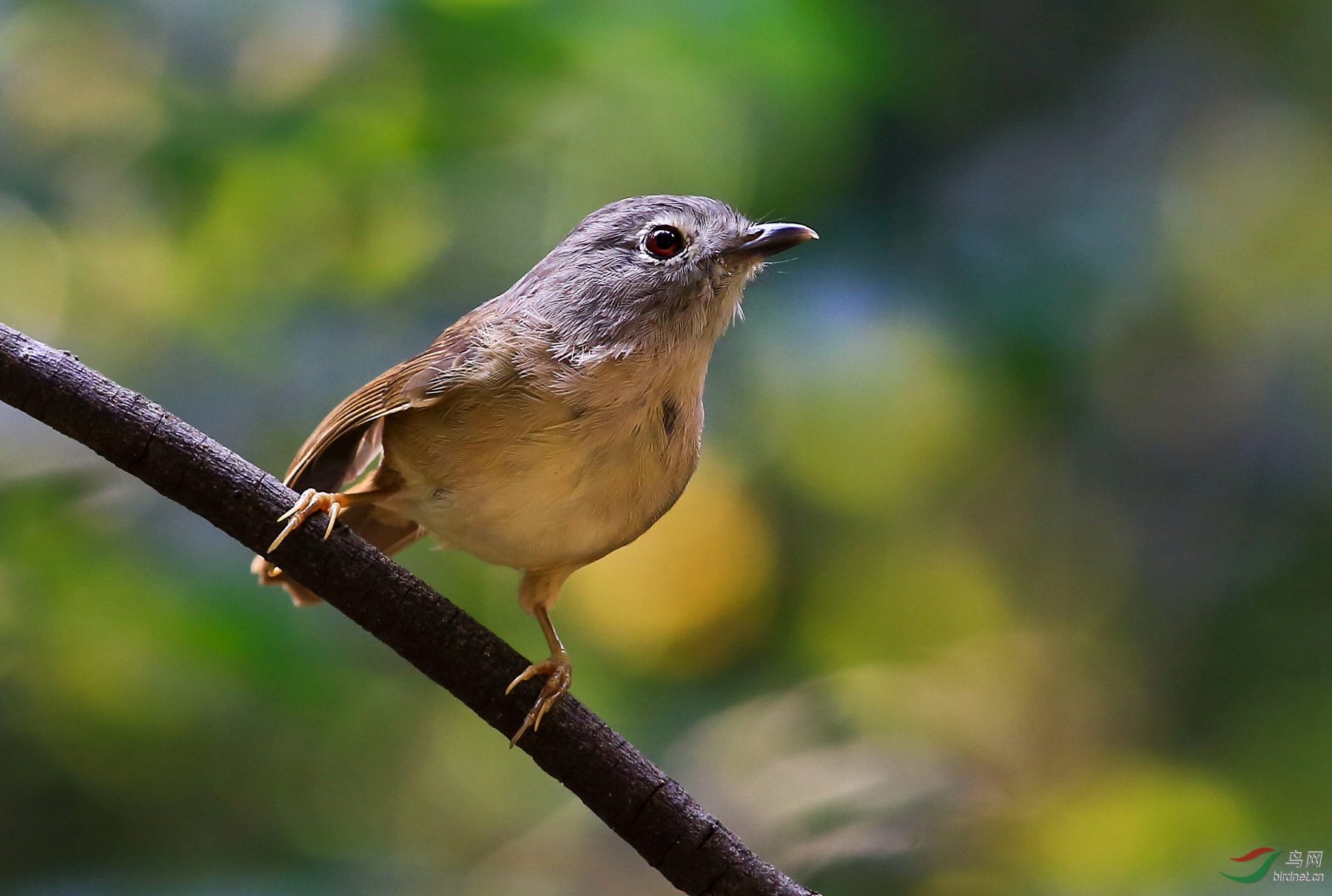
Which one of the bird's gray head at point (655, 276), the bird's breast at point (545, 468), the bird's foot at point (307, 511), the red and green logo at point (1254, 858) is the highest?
the red and green logo at point (1254, 858)

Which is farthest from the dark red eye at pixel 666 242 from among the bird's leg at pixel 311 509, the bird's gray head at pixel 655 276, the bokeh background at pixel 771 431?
the bokeh background at pixel 771 431

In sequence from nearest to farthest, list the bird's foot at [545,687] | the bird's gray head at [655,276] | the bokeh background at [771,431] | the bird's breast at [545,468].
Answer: the bird's foot at [545,687], the bird's breast at [545,468], the bird's gray head at [655,276], the bokeh background at [771,431]

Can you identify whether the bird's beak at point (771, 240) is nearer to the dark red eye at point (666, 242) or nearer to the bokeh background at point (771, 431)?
the dark red eye at point (666, 242)

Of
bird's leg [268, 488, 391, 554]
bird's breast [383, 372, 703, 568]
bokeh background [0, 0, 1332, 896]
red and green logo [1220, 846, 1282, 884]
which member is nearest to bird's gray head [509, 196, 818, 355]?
bird's breast [383, 372, 703, 568]

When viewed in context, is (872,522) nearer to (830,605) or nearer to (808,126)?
(830,605)

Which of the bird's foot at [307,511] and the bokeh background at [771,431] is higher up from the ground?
the bokeh background at [771,431]

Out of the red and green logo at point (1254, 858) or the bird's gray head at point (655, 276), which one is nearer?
the bird's gray head at point (655, 276)

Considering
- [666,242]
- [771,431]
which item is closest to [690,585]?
[771,431]

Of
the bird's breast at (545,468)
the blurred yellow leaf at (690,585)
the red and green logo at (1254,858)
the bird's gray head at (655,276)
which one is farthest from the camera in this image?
the blurred yellow leaf at (690,585)
